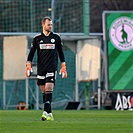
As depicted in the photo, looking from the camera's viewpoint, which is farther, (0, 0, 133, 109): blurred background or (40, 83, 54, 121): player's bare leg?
(0, 0, 133, 109): blurred background

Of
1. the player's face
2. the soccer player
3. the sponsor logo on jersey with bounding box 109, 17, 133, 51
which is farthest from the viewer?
the sponsor logo on jersey with bounding box 109, 17, 133, 51

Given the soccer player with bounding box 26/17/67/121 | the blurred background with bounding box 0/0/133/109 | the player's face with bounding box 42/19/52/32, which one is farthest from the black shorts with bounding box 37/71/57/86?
the blurred background with bounding box 0/0/133/109

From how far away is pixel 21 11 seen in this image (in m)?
29.2

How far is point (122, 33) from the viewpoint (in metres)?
25.5

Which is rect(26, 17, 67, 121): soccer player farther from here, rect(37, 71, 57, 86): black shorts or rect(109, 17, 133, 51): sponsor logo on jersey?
rect(109, 17, 133, 51): sponsor logo on jersey

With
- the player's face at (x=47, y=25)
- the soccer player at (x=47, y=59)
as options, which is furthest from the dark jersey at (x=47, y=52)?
the player's face at (x=47, y=25)

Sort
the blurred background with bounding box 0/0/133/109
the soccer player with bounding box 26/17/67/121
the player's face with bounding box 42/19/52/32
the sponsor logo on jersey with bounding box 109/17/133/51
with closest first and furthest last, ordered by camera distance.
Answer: the player's face with bounding box 42/19/52/32 → the soccer player with bounding box 26/17/67/121 → the sponsor logo on jersey with bounding box 109/17/133/51 → the blurred background with bounding box 0/0/133/109

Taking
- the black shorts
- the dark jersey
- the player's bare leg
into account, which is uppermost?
the dark jersey

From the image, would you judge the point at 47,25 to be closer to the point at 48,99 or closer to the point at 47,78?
the point at 47,78

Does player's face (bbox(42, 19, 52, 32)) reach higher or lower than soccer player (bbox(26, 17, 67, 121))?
higher

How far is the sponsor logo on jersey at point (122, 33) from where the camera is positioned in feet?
83.7

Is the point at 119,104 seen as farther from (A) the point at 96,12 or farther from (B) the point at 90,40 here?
(A) the point at 96,12

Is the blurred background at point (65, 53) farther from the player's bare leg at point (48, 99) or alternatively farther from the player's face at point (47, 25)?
the player's face at point (47, 25)

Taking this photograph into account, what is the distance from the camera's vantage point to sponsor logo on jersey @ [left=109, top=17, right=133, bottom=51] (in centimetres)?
2550
